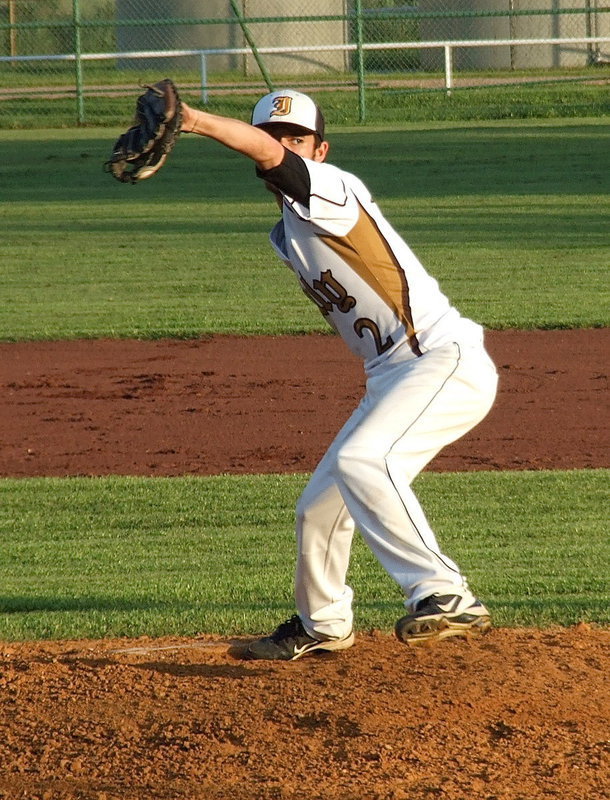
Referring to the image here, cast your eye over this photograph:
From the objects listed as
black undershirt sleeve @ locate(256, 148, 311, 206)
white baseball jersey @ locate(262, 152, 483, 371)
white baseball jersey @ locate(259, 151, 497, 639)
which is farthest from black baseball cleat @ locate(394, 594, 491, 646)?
black undershirt sleeve @ locate(256, 148, 311, 206)

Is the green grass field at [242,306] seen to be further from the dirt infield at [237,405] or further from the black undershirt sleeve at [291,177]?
the black undershirt sleeve at [291,177]

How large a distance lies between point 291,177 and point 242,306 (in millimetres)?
9841

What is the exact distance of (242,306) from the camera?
14.0 m

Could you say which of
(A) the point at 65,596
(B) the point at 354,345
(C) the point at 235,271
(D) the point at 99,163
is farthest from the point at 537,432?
(D) the point at 99,163

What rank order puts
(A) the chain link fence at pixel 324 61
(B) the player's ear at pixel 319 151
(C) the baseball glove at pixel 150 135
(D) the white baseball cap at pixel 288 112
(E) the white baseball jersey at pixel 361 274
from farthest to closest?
(A) the chain link fence at pixel 324 61 → (B) the player's ear at pixel 319 151 → (D) the white baseball cap at pixel 288 112 → (E) the white baseball jersey at pixel 361 274 → (C) the baseball glove at pixel 150 135

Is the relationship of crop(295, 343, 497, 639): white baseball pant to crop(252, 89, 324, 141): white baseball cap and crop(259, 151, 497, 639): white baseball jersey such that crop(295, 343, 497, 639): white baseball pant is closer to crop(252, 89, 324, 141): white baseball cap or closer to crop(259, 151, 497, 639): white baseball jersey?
crop(259, 151, 497, 639): white baseball jersey

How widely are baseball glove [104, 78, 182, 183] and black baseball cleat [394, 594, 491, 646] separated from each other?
1691mm

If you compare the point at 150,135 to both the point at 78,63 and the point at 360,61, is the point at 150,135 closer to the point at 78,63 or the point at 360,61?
the point at 360,61

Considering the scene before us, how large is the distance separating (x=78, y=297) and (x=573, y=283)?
18.4ft

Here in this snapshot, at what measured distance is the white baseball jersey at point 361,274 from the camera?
4305mm

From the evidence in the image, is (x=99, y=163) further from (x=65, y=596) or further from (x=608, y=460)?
(x=65, y=596)

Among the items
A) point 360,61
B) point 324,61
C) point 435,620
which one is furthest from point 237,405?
point 324,61

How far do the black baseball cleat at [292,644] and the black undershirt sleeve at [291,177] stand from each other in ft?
5.64

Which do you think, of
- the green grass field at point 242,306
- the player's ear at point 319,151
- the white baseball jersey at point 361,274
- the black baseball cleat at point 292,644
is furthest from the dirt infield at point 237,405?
the white baseball jersey at point 361,274
